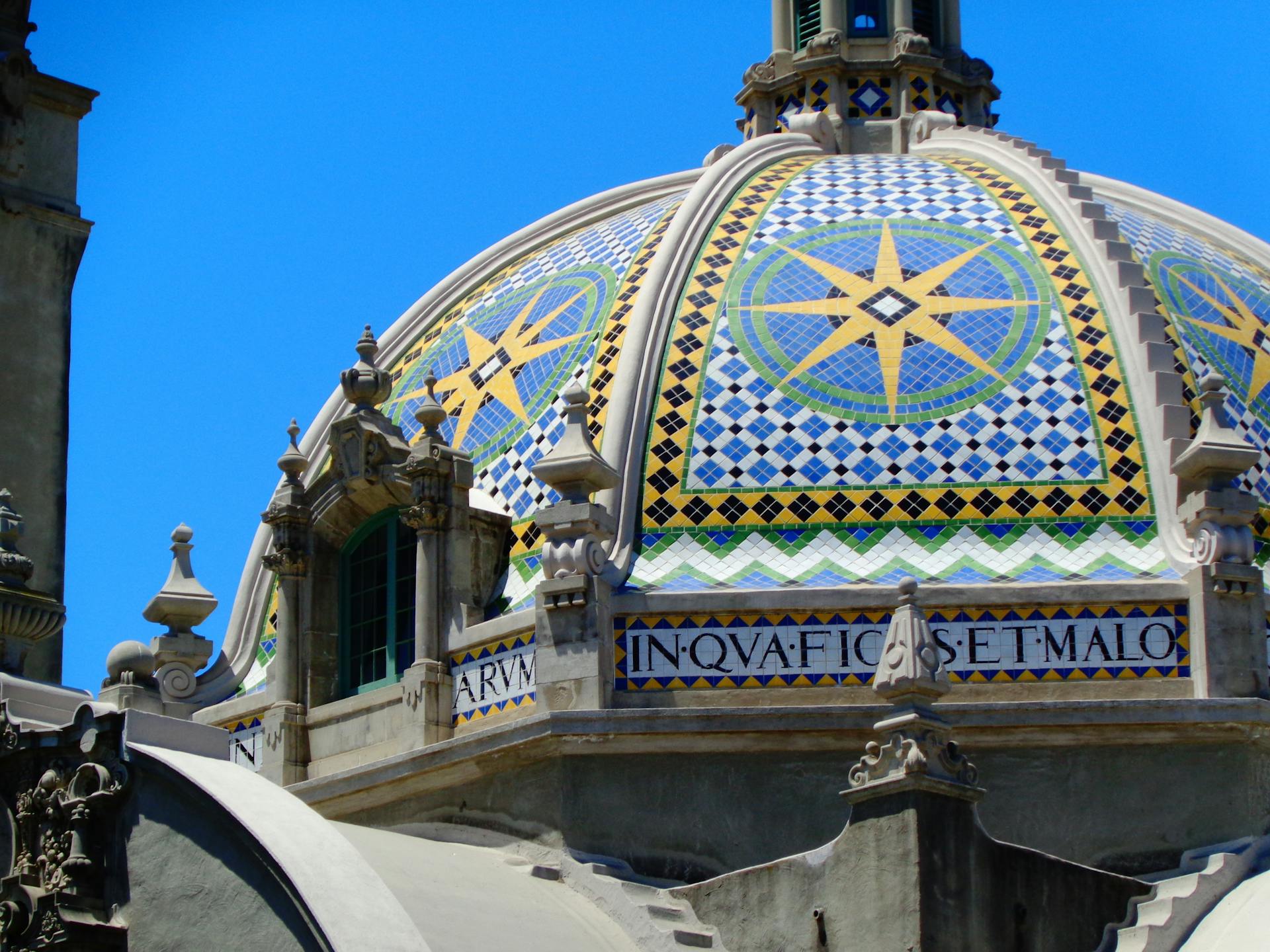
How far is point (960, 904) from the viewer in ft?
64.0

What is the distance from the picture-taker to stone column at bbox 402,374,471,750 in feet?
77.7

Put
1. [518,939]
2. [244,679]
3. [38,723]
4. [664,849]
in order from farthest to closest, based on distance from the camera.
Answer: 1. [244,679]
2. [664,849]
3. [518,939]
4. [38,723]

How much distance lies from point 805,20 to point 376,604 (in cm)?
1139

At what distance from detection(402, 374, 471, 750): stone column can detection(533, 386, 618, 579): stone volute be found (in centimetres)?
129

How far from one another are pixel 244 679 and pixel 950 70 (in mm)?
11809

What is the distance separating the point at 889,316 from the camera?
2517 centimetres

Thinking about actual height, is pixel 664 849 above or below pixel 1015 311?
below

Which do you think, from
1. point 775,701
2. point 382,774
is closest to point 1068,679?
point 775,701

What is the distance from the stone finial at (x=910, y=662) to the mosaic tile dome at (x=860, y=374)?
8.24 ft

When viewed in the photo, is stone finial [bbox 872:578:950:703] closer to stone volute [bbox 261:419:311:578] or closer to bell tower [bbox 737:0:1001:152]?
stone volute [bbox 261:419:311:578]

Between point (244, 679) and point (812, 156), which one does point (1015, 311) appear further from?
point (244, 679)

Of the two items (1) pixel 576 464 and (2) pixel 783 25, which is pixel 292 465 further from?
(2) pixel 783 25

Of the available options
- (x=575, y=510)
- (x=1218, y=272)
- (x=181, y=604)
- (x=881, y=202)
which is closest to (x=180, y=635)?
(x=181, y=604)

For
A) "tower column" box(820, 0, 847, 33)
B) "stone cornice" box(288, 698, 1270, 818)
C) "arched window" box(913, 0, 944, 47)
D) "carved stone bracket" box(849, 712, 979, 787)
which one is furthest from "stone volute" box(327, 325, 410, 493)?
"arched window" box(913, 0, 944, 47)
